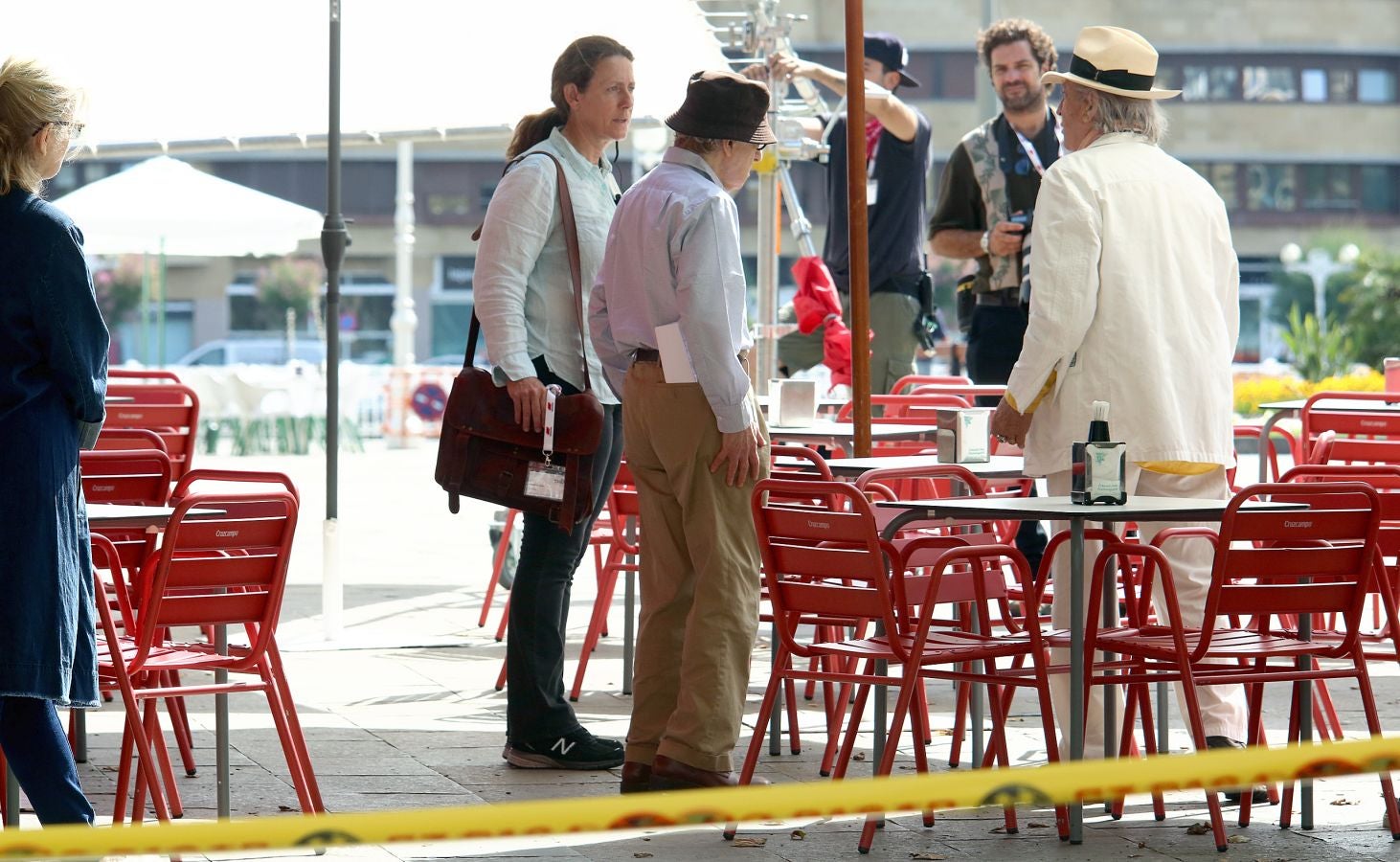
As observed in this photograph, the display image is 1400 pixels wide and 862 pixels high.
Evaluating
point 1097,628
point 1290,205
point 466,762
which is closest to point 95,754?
point 466,762

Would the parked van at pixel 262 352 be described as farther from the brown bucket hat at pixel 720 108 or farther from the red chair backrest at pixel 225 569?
the red chair backrest at pixel 225 569

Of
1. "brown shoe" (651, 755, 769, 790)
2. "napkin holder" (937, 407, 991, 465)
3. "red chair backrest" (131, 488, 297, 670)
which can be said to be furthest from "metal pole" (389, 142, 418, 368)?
"red chair backrest" (131, 488, 297, 670)

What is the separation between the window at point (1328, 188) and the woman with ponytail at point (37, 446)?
199ft

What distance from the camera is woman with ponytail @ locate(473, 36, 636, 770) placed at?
5516mm

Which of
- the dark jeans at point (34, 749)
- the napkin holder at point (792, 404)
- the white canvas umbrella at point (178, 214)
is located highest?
the white canvas umbrella at point (178, 214)

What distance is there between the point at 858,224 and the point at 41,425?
104 inches

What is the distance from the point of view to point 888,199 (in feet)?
29.9

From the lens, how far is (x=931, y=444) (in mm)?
7988

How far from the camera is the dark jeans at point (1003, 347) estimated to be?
7684 millimetres

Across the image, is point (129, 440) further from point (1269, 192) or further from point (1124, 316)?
point (1269, 192)

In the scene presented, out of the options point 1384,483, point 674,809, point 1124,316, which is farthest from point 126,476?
point 674,809

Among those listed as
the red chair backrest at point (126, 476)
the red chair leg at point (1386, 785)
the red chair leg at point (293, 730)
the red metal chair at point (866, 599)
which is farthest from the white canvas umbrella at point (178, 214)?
the red chair leg at point (1386, 785)

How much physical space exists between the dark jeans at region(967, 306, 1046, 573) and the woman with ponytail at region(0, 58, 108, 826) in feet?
14.0

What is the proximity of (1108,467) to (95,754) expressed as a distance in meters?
2.92
